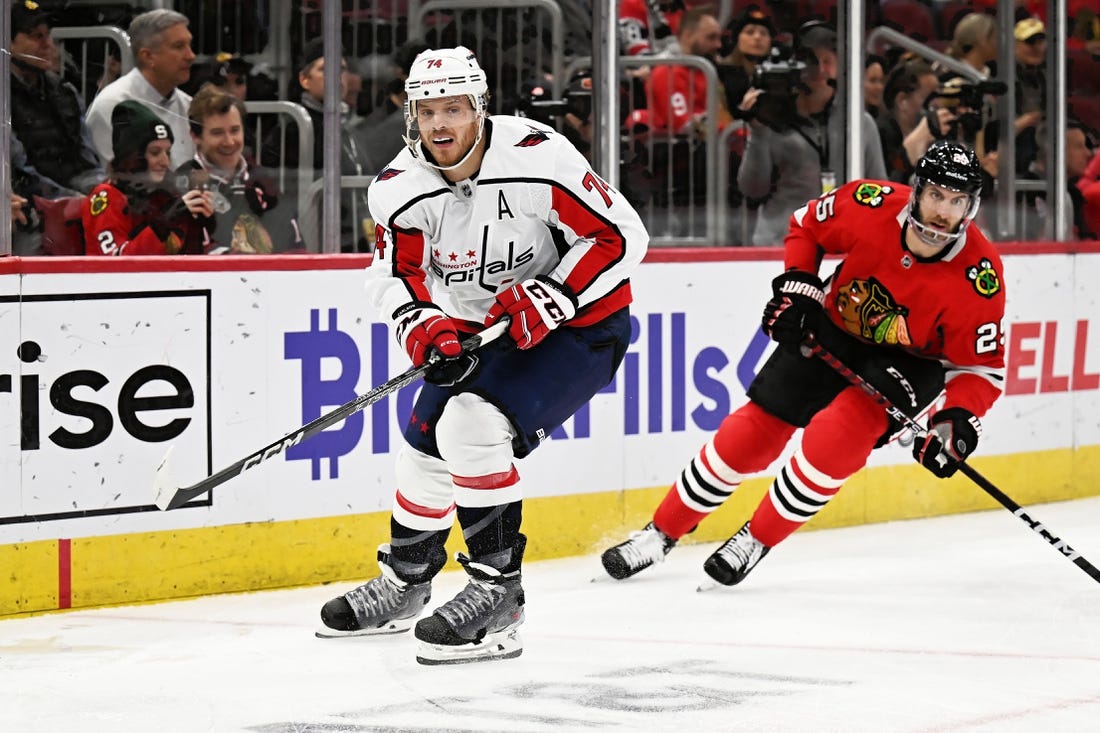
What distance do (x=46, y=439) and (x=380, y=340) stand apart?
36.1 inches

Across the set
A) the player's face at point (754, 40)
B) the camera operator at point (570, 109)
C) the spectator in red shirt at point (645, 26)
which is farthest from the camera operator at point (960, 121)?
the camera operator at point (570, 109)

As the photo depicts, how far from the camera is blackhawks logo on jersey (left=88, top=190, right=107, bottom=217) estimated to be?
4332mm

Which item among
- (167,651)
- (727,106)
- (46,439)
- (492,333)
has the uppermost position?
(727,106)

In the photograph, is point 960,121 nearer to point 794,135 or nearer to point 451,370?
point 794,135

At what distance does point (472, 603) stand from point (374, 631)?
0.35m

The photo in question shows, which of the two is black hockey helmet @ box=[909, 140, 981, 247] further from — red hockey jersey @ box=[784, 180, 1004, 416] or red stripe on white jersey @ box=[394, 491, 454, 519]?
red stripe on white jersey @ box=[394, 491, 454, 519]

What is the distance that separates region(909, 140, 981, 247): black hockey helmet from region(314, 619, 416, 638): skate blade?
1.45 meters

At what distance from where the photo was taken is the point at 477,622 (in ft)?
11.8

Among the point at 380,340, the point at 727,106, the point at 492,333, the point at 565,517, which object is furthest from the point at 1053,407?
the point at 492,333

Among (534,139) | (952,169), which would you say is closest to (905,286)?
(952,169)

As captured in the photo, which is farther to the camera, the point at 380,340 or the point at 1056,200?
the point at 1056,200

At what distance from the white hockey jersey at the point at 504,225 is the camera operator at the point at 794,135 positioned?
1931 mm

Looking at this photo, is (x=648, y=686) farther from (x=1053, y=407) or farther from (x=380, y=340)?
(x=1053, y=407)

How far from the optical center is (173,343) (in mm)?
4305
